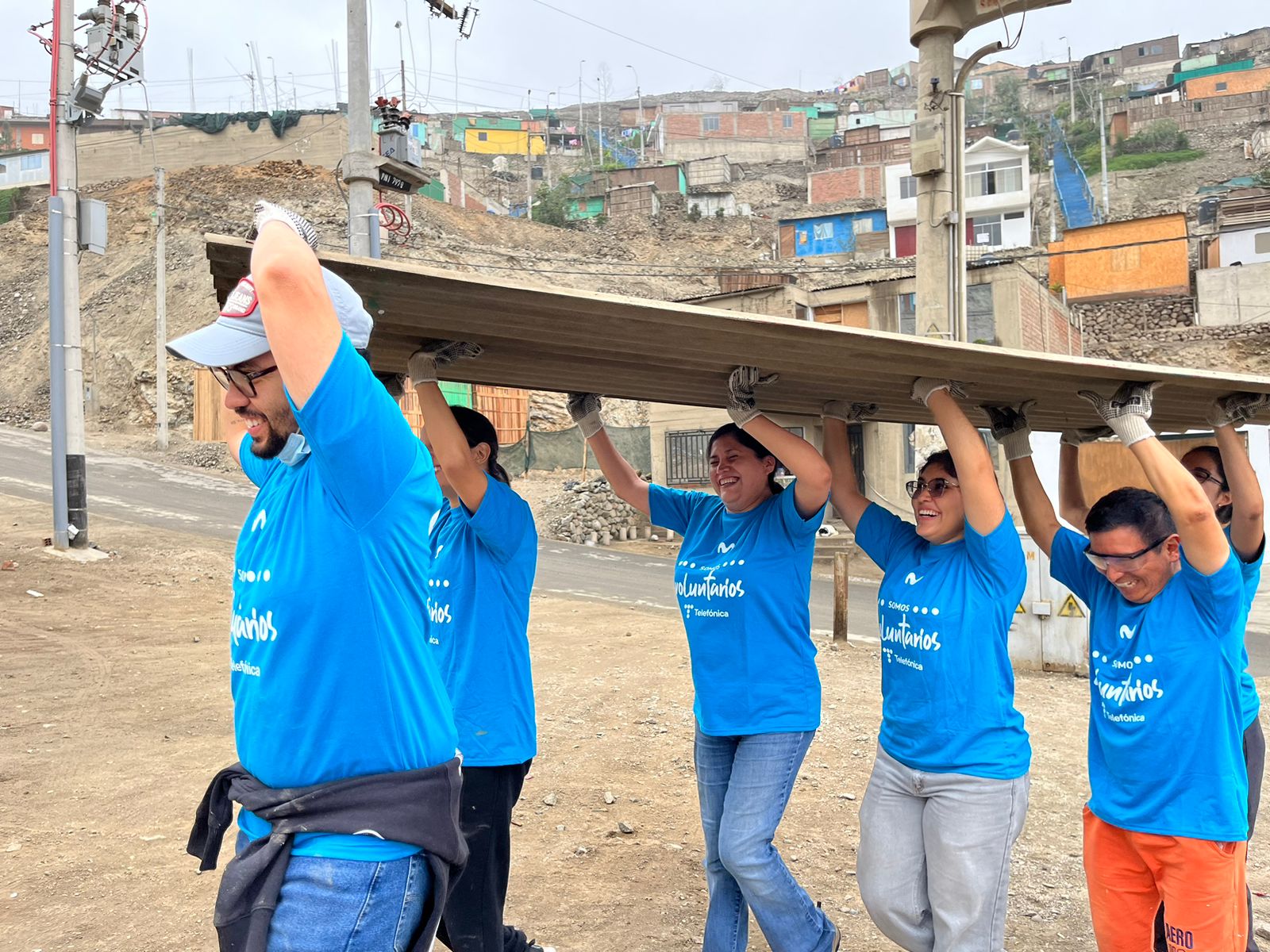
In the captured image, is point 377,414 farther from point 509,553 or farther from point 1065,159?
point 1065,159

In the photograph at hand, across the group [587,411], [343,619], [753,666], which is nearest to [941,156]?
[587,411]

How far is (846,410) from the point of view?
4.29m

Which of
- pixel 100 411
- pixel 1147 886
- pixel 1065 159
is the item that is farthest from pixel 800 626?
pixel 1065 159

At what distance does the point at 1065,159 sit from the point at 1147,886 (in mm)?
70602

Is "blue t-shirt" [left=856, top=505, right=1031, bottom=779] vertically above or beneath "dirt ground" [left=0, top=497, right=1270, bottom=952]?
above

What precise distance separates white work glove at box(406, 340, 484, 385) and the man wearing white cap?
138 centimetres

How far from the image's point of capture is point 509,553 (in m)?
3.56

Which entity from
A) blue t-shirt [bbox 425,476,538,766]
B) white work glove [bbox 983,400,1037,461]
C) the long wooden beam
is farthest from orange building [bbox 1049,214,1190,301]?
blue t-shirt [bbox 425,476,538,766]

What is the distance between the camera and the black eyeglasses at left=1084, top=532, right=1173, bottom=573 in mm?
3189

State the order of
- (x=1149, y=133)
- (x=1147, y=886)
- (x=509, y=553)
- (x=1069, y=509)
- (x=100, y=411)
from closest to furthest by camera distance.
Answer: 1. (x=1147, y=886)
2. (x=509, y=553)
3. (x=1069, y=509)
4. (x=100, y=411)
5. (x=1149, y=133)

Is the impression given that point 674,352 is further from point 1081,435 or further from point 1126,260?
point 1126,260

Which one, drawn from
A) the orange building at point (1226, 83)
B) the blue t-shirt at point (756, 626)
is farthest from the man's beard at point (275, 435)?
the orange building at point (1226, 83)

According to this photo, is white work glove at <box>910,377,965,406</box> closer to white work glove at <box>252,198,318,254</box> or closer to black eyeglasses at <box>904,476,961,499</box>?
black eyeglasses at <box>904,476,961,499</box>

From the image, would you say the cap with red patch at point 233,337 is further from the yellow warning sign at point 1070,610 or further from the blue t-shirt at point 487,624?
the yellow warning sign at point 1070,610
